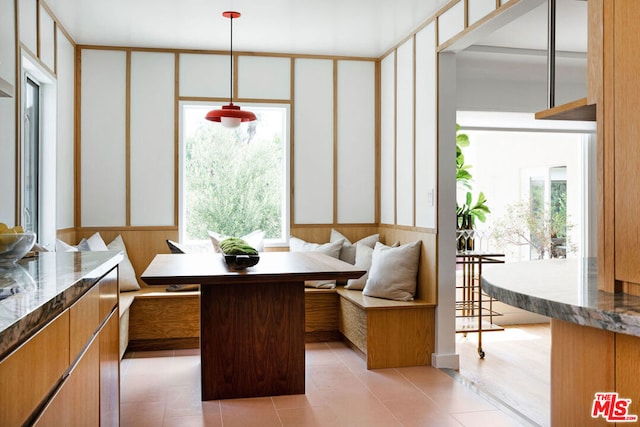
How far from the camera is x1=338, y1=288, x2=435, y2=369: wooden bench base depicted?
4391mm

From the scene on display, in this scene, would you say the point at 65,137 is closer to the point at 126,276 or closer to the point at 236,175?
the point at 126,276

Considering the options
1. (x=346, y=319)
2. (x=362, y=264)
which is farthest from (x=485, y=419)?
(x=362, y=264)

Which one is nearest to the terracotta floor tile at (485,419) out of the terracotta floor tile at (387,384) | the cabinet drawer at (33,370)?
the terracotta floor tile at (387,384)

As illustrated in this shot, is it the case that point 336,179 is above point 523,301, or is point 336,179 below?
above

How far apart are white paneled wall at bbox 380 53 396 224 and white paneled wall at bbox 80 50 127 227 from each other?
2.40m

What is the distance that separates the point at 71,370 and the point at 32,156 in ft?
10.3

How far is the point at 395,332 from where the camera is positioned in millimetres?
4449

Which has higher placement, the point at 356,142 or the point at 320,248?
the point at 356,142

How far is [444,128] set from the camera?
438cm

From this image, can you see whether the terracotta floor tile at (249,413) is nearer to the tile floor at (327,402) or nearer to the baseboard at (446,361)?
the tile floor at (327,402)

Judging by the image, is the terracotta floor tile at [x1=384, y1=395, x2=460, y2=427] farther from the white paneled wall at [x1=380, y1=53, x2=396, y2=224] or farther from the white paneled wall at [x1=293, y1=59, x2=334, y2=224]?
the white paneled wall at [x1=293, y1=59, x2=334, y2=224]

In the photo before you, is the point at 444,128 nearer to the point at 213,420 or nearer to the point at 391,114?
the point at 391,114

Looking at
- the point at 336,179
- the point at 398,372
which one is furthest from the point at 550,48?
the point at 336,179

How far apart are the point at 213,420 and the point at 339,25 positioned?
3104 millimetres
